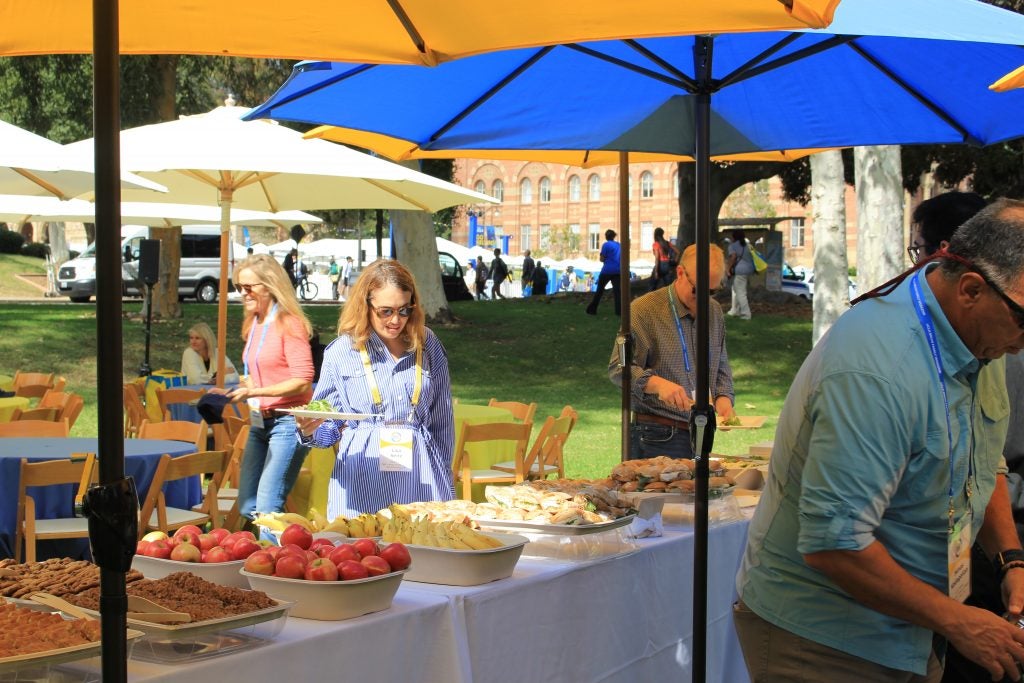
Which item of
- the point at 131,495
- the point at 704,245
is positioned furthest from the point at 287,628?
the point at 704,245

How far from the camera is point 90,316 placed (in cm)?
2162

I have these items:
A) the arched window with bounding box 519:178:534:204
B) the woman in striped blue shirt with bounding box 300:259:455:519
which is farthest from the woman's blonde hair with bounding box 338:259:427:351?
the arched window with bounding box 519:178:534:204

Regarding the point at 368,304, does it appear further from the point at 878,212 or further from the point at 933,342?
the point at 878,212

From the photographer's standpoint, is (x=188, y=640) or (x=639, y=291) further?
(x=639, y=291)

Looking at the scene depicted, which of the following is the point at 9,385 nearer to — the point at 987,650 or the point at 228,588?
the point at 228,588

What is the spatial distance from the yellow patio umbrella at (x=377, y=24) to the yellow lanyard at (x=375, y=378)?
1.58 meters

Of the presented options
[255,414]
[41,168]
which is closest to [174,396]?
[41,168]

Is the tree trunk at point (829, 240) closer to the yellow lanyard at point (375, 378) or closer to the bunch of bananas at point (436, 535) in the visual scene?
the yellow lanyard at point (375, 378)

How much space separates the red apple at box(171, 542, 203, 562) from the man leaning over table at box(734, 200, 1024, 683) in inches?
56.3

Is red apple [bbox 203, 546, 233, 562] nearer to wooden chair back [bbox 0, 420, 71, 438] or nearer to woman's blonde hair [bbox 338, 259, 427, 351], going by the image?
woman's blonde hair [bbox 338, 259, 427, 351]

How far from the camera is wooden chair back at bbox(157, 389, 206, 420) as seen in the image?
9469 millimetres

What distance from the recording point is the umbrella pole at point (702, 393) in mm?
3615

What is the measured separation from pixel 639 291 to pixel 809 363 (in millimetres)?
22342

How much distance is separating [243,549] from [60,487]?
3.68m
